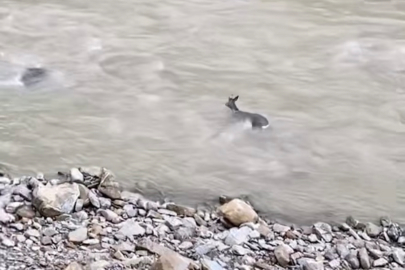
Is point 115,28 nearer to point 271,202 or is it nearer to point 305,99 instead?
point 305,99

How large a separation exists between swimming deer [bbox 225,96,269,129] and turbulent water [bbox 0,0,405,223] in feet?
0.13

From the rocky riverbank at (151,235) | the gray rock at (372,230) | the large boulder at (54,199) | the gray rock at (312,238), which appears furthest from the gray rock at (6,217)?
the gray rock at (372,230)

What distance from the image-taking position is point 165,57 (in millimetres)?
4242

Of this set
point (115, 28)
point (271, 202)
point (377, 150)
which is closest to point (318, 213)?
point (271, 202)

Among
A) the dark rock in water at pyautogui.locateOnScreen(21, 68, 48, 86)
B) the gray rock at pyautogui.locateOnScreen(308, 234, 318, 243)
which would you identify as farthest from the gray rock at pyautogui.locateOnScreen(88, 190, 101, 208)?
the dark rock in water at pyautogui.locateOnScreen(21, 68, 48, 86)

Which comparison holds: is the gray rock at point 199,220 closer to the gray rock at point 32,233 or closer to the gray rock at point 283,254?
the gray rock at point 283,254

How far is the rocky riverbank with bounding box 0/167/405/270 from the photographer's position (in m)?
2.35

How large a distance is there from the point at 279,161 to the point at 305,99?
629mm

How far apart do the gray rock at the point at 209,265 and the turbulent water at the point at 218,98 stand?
0.62 metres

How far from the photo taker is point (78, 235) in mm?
2473

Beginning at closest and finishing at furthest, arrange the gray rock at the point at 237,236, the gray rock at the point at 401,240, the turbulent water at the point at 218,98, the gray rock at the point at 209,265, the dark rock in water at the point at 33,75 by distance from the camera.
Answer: the gray rock at the point at 209,265
the gray rock at the point at 237,236
the gray rock at the point at 401,240
the turbulent water at the point at 218,98
the dark rock in water at the point at 33,75

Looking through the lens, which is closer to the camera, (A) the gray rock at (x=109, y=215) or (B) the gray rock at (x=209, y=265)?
(B) the gray rock at (x=209, y=265)

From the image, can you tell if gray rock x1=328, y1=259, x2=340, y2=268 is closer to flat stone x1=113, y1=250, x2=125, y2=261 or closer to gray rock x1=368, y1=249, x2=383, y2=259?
gray rock x1=368, y1=249, x2=383, y2=259

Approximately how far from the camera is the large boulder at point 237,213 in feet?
8.97
